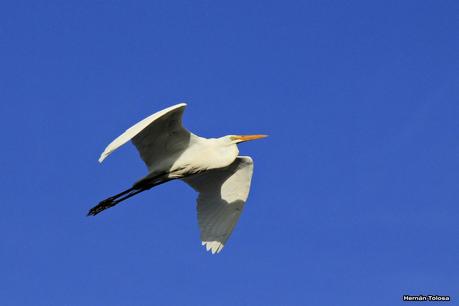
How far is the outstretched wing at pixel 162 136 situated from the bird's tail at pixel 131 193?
1.08ft

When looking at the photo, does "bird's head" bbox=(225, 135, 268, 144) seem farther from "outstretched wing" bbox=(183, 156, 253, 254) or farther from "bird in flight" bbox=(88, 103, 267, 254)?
"outstretched wing" bbox=(183, 156, 253, 254)

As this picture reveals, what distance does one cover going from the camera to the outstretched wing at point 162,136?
16634 millimetres

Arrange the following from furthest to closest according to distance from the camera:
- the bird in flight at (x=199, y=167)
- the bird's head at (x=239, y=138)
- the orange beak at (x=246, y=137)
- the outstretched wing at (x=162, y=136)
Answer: the orange beak at (x=246, y=137)
the bird's head at (x=239, y=138)
the bird in flight at (x=199, y=167)
the outstretched wing at (x=162, y=136)

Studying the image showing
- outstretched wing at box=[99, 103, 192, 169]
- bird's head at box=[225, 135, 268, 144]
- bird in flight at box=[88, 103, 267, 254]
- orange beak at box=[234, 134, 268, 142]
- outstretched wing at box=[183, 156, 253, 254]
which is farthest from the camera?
outstretched wing at box=[183, 156, 253, 254]

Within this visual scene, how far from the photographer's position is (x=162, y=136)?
17.5m

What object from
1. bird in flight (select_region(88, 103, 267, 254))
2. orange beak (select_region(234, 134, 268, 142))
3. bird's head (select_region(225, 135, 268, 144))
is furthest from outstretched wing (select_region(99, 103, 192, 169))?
orange beak (select_region(234, 134, 268, 142))

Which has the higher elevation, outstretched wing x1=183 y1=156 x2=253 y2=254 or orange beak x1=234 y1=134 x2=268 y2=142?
orange beak x1=234 y1=134 x2=268 y2=142

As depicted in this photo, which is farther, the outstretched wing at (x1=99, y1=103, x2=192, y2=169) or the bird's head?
the bird's head

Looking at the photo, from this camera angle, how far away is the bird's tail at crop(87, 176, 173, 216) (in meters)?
18.2

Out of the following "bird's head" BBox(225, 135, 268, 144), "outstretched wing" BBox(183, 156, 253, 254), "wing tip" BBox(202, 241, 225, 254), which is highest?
"bird's head" BBox(225, 135, 268, 144)

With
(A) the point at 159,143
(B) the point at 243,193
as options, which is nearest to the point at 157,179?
(A) the point at 159,143

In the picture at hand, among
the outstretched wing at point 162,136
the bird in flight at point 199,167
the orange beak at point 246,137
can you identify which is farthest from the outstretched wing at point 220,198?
the outstretched wing at point 162,136

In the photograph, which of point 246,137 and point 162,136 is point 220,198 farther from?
point 162,136

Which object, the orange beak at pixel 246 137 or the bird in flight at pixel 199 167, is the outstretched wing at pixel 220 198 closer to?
the bird in flight at pixel 199 167
